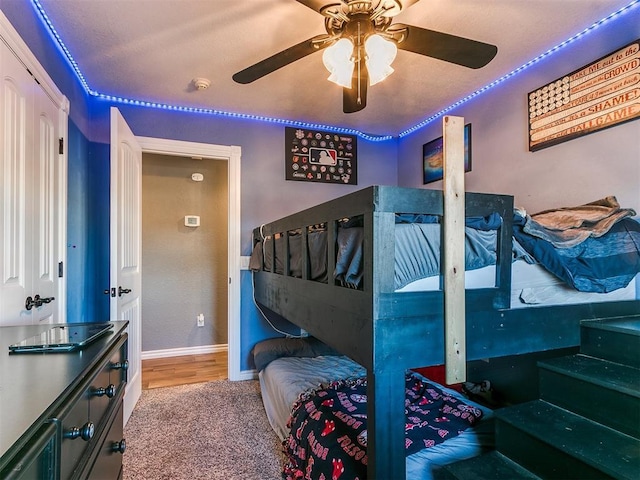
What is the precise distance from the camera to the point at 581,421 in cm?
128

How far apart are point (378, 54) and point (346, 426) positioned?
1.66m

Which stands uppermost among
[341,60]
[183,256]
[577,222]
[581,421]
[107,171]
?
[341,60]

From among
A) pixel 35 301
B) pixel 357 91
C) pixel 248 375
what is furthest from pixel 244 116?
pixel 248 375

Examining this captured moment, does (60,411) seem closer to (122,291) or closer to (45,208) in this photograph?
(45,208)

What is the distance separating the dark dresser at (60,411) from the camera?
1.63 feet

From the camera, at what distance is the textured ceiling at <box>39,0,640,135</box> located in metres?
1.76

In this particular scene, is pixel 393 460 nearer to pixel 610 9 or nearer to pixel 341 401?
pixel 341 401

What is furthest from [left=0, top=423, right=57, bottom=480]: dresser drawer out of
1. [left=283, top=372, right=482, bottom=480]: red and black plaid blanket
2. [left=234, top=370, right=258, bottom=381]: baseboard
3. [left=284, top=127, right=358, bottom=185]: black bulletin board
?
[left=284, top=127, right=358, bottom=185]: black bulletin board

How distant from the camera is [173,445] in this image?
2012 millimetres

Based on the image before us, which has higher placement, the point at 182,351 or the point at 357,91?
the point at 357,91

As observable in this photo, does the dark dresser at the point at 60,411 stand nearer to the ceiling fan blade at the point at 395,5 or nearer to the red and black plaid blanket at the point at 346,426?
the red and black plaid blanket at the point at 346,426

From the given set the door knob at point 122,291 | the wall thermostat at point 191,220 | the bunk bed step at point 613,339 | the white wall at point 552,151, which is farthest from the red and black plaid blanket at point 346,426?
the wall thermostat at point 191,220

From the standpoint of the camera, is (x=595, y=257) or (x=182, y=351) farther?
(x=182, y=351)

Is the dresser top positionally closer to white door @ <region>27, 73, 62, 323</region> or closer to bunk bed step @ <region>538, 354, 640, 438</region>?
white door @ <region>27, 73, 62, 323</region>
